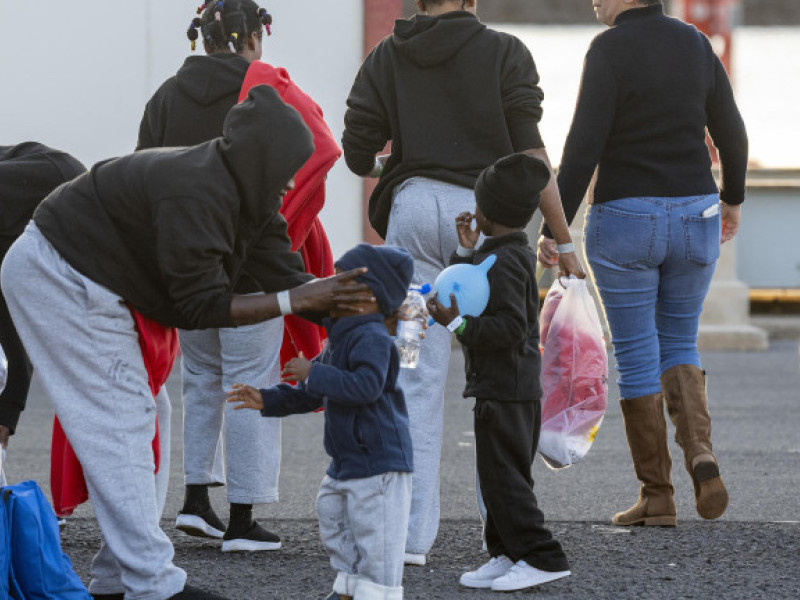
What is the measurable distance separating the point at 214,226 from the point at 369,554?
885 mm

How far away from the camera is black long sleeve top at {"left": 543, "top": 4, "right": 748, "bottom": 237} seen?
531cm

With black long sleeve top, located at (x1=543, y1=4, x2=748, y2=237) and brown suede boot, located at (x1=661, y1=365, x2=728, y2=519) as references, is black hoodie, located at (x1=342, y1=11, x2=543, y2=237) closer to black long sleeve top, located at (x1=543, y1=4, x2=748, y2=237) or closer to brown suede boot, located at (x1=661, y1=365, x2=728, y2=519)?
black long sleeve top, located at (x1=543, y1=4, x2=748, y2=237)

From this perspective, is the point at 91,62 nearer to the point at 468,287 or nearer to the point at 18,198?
the point at 18,198

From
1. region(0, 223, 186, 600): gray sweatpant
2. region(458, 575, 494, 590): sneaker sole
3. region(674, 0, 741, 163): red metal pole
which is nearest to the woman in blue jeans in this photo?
region(458, 575, 494, 590): sneaker sole

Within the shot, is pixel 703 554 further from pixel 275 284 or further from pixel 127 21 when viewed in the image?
pixel 127 21

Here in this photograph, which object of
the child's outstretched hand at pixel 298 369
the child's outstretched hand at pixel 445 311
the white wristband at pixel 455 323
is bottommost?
the child's outstretched hand at pixel 298 369

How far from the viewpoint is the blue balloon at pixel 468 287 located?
4.31 m

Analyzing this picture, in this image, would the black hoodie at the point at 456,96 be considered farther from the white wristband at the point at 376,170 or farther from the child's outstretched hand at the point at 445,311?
the child's outstretched hand at the point at 445,311

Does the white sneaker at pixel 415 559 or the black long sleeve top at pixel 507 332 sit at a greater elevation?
the black long sleeve top at pixel 507 332

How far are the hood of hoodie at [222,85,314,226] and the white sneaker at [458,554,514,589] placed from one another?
4.14 ft

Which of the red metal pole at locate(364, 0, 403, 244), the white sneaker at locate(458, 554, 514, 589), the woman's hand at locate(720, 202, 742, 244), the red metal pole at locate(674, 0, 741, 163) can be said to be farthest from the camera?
the red metal pole at locate(674, 0, 741, 163)

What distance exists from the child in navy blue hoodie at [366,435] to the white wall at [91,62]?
29.6ft

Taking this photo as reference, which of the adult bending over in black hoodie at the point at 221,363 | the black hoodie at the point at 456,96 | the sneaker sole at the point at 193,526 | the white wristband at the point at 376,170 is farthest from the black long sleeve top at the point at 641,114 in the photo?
the sneaker sole at the point at 193,526

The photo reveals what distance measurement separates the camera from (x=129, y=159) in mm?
4043
